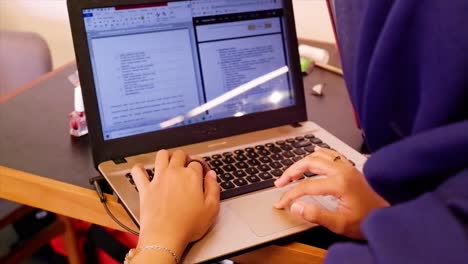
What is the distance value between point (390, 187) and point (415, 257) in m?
0.07

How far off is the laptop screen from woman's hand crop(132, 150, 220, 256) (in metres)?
0.13

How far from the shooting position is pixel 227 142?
2.84ft

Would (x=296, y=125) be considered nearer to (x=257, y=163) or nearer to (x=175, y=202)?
(x=257, y=163)

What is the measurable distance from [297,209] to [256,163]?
6.5 inches

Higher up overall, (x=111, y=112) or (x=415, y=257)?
(x=111, y=112)

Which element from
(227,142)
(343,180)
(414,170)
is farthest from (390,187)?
(227,142)

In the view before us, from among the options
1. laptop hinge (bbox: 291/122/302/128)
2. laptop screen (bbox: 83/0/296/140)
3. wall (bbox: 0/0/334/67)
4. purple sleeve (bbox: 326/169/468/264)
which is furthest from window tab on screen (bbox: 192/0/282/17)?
wall (bbox: 0/0/334/67)

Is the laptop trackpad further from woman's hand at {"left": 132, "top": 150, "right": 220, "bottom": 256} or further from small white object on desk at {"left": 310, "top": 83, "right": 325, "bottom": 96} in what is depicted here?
small white object on desk at {"left": 310, "top": 83, "right": 325, "bottom": 96}

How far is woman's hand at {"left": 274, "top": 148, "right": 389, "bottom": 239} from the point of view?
65 cm

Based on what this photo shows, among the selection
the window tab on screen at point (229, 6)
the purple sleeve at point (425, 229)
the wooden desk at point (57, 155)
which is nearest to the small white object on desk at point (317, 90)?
the wooden desk at point (57, 155)

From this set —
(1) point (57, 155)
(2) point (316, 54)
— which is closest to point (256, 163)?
(1) point (57, 155)

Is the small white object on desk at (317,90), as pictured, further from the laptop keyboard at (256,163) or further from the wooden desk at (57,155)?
the laptop keyboard at (256,163)

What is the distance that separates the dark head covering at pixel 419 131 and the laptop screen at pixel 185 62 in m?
0.40

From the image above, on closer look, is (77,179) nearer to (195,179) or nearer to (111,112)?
(111,112)
